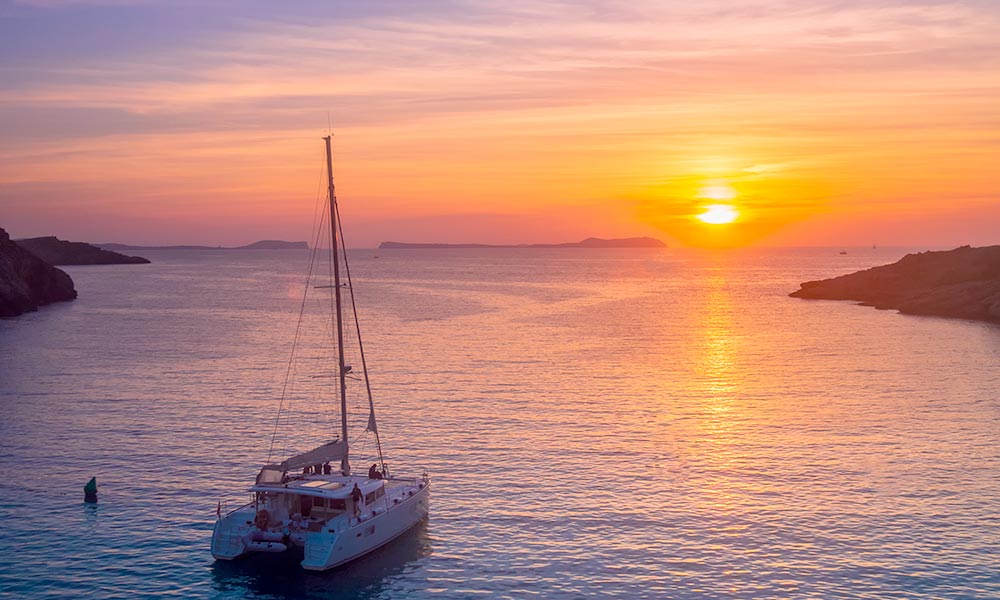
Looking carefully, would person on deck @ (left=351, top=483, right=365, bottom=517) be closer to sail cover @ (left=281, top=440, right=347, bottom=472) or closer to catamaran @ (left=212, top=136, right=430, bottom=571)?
catamaran @ (left=212, top=136, right=430, bottom=571)

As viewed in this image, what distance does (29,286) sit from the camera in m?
164

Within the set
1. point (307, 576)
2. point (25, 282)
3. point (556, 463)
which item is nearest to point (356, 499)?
point (307, 576)

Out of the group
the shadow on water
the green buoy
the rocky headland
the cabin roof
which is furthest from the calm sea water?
the rocky headland

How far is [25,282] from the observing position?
16012 centimetres

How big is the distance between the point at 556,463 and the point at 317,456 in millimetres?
16694

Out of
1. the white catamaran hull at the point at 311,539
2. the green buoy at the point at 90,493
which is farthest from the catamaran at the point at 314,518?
the green buoy at the point at 90,493

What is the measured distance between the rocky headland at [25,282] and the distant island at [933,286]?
484 feet

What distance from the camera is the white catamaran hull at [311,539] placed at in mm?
36812

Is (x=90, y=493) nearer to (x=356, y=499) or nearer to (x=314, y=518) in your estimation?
(x=314, y=518)

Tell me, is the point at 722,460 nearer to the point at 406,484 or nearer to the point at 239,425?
the point at 406,484

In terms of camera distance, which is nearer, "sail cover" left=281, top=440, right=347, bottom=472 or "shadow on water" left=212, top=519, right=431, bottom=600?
"shadow on water" left=212, top=519, right=431, bottom=600

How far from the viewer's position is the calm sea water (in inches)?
1465

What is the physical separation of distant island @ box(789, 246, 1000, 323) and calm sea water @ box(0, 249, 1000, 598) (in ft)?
104

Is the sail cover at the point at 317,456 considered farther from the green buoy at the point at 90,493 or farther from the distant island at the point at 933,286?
the distant island at the point at 933,286
